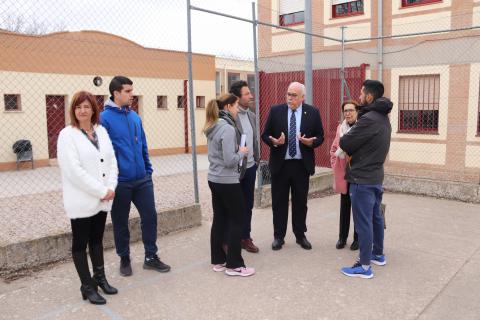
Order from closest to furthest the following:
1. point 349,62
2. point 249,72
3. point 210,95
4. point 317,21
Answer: point 349,62
point 317,21
point 210,95
point 249,72

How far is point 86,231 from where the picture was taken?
366 cm

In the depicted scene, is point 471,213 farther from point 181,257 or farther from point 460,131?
point 181,257

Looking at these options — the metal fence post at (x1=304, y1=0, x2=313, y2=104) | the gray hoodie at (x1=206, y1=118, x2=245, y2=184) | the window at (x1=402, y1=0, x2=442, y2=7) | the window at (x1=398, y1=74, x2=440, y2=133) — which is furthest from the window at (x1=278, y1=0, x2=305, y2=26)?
the gray hoodie at (x1=206, y1=118, x2=245, y2=184)

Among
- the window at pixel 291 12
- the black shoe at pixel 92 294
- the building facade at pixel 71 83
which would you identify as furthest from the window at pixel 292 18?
the black shoe at pixel 92 294

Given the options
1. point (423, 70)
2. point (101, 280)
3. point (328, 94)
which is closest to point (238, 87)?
point (101, 280)

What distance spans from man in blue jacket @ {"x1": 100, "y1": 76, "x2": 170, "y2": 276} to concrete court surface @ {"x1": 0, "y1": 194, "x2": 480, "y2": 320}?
25 cm

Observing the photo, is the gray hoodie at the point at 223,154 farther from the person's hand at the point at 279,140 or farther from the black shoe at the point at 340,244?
the black shoe at the point at 340,244

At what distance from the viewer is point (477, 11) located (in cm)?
970

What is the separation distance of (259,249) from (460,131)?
7.18 metres

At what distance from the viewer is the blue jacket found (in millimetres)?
4125

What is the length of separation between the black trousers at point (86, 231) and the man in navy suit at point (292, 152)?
2145 mm

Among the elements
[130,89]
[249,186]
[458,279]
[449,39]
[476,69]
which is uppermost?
[449,39]

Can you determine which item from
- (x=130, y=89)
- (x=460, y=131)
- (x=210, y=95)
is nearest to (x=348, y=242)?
(x=130, y=89)

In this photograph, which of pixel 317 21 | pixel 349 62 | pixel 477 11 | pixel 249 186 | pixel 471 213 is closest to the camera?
pixel 249 186
